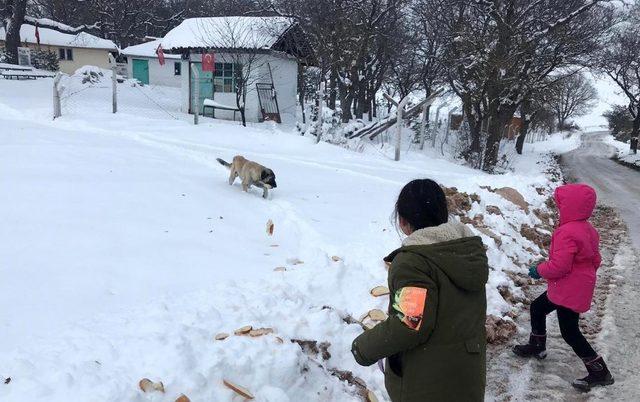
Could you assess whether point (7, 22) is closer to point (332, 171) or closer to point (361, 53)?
point (361, 53)

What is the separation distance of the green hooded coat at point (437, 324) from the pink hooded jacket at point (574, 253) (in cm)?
173

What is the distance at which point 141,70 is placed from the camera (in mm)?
37031

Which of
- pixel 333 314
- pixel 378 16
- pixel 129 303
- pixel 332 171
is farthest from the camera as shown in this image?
pixel 378 16

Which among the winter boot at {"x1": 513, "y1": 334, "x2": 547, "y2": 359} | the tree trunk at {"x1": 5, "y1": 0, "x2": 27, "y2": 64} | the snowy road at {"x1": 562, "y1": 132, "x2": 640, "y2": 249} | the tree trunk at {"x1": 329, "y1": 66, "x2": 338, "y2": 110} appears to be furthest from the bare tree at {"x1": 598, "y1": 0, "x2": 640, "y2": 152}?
the tree trunk at {"x1": 5, "y1": 0, "x2": 27, "y2": 64}

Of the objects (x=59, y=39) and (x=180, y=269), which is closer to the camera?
(x=180, y=269)

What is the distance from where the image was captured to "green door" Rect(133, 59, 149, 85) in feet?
121

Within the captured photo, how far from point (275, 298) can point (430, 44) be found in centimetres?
2377

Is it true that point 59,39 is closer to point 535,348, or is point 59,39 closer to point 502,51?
point 502,51

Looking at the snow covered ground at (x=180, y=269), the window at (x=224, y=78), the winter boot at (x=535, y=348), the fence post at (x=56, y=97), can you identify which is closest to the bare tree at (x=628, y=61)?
the window at (x=224, y=78)

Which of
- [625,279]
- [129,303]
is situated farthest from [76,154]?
[625,279]

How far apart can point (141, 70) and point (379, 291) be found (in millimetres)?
36629

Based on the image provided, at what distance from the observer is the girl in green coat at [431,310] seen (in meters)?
2.04

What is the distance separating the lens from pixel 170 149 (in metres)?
11.6

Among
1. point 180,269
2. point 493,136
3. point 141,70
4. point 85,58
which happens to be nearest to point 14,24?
point 141,70
